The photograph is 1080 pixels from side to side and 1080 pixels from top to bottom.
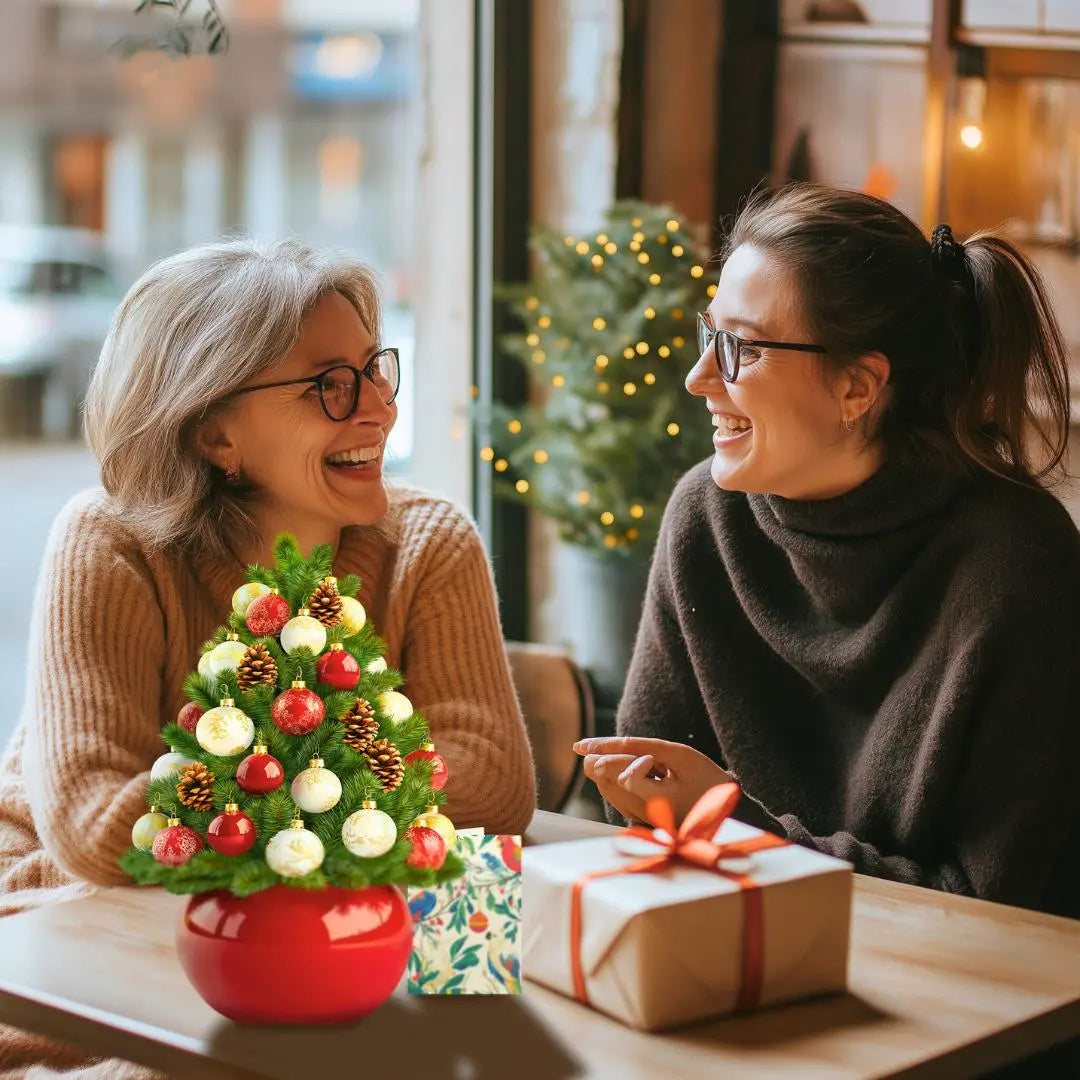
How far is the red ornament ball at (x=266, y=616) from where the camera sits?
1.19 metres

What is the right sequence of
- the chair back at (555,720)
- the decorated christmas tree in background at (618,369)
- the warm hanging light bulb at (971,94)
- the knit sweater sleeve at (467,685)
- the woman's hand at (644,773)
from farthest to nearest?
the warm hanging light bulb at (971,94)
the decorated christmas tree in background at (618,369)
the chair back at (555,720)
the knit sweater sleeve at (467,685)
the woman's hand at (644,773)

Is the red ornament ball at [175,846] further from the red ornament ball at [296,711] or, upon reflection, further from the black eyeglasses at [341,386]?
the black eyeglasses at [341,386]

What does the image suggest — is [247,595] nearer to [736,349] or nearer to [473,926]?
[473,926]

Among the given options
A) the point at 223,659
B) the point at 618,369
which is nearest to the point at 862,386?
the point at 223,659

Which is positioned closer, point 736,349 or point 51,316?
point 736,349

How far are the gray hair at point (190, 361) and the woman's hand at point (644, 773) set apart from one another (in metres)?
0.58

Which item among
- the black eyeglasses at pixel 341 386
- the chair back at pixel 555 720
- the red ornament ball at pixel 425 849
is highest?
the black eyeglasses at pixel 341 386

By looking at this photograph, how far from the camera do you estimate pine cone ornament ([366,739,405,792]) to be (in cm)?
118

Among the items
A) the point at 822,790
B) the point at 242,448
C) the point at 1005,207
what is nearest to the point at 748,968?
the point at 822,790

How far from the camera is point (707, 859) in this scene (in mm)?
1270

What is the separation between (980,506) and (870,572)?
146 mm

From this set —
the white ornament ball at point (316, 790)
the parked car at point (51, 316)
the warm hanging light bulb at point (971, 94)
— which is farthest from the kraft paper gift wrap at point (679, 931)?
the warm hanging light bulb at point (971, 94)

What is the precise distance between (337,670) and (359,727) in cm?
5

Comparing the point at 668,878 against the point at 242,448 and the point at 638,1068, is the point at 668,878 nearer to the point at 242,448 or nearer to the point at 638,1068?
the point at 638,1068
